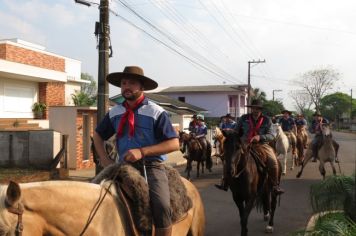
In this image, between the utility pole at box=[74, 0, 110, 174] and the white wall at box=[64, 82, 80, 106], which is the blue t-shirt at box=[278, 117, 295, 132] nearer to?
the utility pole at box=[74, 0, 110, 174]

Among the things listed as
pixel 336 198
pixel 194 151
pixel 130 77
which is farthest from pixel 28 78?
pixel 130 77

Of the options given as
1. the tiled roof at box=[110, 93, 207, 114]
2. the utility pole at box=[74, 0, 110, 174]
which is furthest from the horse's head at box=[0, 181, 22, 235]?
the tiled roof at box=[110, 93, 207, 114]

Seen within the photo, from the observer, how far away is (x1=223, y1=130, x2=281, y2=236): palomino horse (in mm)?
6840

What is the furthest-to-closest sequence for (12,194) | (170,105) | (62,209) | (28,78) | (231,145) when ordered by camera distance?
(170,105) < (28,78) < (231,145) < (62,209) < (12,194)

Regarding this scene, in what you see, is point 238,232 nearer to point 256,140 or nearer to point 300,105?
point 256,140

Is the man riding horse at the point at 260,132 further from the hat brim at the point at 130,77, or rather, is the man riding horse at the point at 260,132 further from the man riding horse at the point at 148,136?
the man riding horse at the point at 148,136

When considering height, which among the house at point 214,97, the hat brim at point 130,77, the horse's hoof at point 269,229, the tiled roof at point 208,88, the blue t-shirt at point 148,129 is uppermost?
the tiled roof at point 208,88

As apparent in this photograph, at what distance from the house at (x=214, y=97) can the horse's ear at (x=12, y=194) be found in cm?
5394

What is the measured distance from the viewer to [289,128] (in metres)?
19.0

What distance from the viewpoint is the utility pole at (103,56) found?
37.2ft

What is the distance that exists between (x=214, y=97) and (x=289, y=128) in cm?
3943

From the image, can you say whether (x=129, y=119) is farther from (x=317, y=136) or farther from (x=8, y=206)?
(x=317, y=136)

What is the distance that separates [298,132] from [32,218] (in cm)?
1826

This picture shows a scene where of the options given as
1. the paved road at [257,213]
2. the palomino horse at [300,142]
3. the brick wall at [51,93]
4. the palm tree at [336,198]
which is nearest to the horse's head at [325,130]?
the paved road at [257,213]
